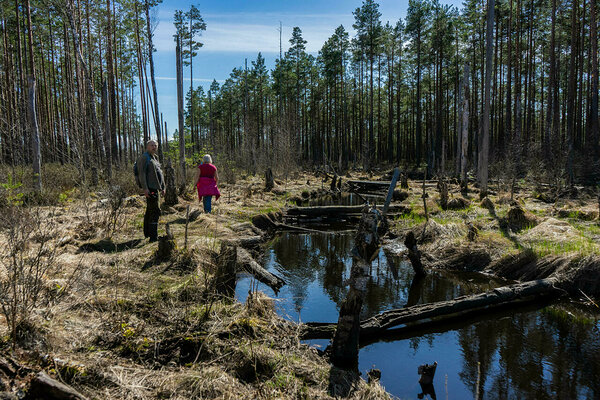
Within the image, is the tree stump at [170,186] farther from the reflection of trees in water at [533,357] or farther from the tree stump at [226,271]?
the reflection of trees in water at [533,357]

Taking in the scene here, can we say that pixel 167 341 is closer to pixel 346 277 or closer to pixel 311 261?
pixel 346 277

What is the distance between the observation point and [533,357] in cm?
459

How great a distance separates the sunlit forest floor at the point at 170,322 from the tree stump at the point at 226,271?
155mm

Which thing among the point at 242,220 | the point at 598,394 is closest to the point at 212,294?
the point at 598,394

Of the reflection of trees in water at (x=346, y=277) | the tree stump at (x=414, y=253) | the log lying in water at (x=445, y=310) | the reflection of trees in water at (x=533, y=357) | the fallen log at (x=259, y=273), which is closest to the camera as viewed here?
the reflection of trees in water at (x=533, y=357)

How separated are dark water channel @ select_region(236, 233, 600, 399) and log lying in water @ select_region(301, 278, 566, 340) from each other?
170mm

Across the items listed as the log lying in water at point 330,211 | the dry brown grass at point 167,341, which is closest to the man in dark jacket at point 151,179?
the dry brown grass at point 167,341

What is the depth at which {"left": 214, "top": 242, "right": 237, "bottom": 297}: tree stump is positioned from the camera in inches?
203

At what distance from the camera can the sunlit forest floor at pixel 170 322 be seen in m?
3.03

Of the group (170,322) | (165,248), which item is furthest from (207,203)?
(170,322)

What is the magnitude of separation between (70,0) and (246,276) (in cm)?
1354

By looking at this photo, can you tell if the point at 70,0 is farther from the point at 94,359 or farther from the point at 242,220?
the point at 94,359

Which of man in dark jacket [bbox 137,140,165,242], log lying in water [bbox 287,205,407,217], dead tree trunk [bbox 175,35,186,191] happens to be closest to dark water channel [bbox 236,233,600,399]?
man in dark jacket [bbox 137,140,165,242]

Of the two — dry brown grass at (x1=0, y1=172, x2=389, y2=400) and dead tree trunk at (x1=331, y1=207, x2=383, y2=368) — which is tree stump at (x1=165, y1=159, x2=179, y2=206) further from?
dead tree trunk at (x1=331, y1=207, x2=383, y2=368)
